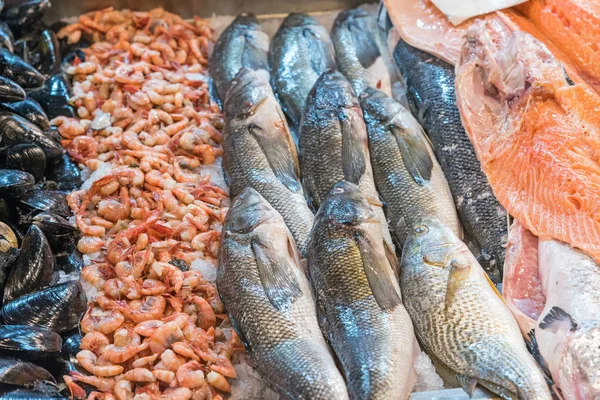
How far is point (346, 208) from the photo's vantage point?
289 centimetres

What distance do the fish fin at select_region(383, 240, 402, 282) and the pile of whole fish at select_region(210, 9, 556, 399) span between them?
0.01 metres

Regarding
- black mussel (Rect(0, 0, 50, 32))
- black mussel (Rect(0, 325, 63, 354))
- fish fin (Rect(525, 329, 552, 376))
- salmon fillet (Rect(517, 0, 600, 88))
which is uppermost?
salmon fillet (Rect(517, 0, 600, 88))

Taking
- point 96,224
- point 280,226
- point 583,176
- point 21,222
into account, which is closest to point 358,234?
point 280,226

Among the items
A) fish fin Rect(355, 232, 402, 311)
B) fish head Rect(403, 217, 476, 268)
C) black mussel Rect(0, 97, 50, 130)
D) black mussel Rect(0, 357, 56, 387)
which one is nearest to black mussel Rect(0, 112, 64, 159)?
black mussel Rect(0, 97, 50, 130)

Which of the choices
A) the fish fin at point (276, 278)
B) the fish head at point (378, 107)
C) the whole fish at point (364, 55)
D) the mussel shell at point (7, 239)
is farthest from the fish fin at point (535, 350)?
the mussel shell at point (7, 239)

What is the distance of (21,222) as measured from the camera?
3135 millimetres

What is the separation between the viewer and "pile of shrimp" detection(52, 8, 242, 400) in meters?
2.55

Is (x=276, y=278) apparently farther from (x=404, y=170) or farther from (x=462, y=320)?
(x=404, y=170)

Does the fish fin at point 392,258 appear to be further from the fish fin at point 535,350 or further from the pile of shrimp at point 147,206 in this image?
the pile of shrimp at point 147,206

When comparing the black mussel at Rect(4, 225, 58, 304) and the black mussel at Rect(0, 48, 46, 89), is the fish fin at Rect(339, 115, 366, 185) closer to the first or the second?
the black mussel at Rect(4, 225, 58, 304)

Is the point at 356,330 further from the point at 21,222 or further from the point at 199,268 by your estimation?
the point at 21,222

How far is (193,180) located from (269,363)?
144 cm

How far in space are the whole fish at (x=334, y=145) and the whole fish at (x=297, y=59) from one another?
275mm

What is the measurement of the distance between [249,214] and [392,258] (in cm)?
74
